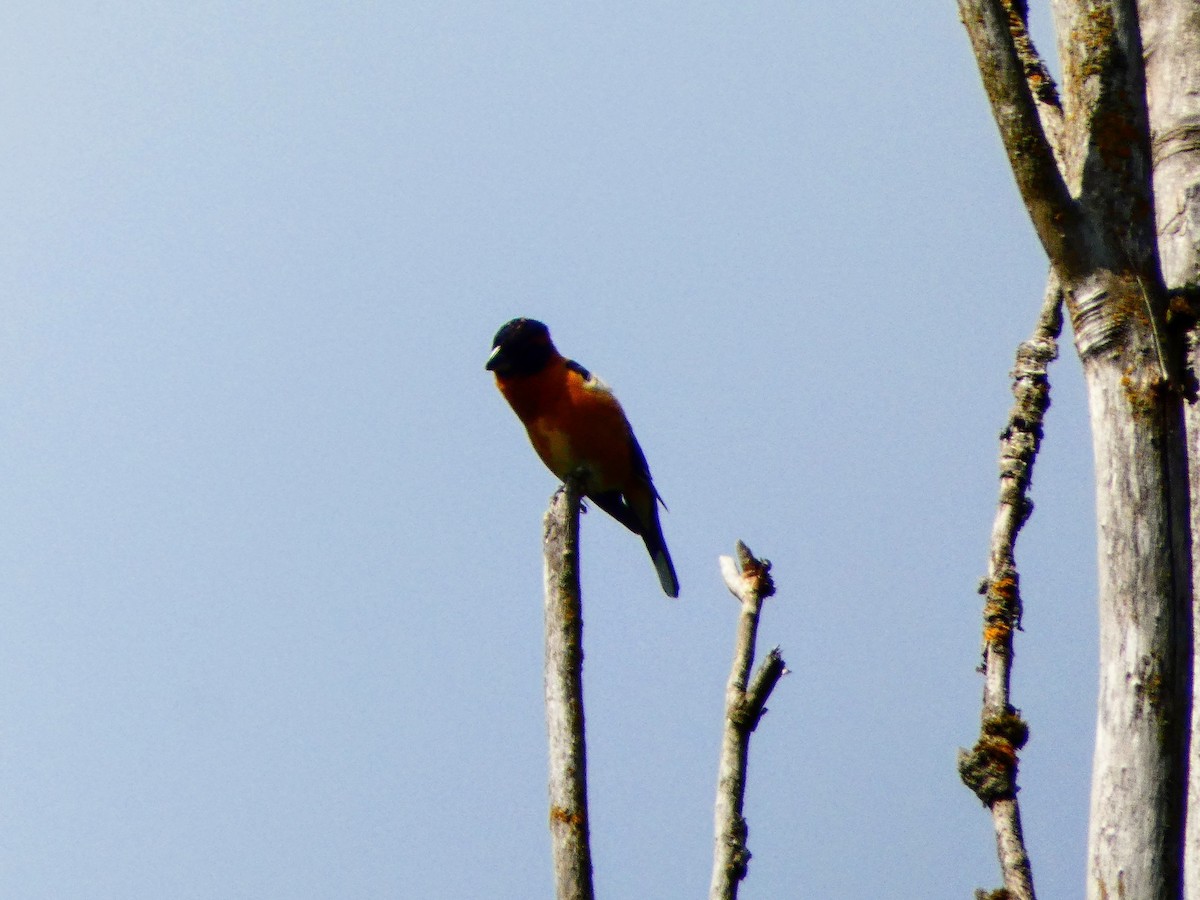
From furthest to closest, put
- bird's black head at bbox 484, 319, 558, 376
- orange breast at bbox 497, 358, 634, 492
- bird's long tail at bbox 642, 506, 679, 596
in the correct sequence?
bird's long tail at bbox 642, 506, 679, 596 < bird's black head at bbox 484, 319, 558, 376 < orange breast at bbox 497, 358, 634, 492

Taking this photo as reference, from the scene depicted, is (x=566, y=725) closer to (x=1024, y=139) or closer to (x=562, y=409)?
(x=1024, y=139)

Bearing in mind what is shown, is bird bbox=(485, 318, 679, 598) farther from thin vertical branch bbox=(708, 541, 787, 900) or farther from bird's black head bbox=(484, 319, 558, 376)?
thin vertical branch bbox=(708, 541, 787, 900)

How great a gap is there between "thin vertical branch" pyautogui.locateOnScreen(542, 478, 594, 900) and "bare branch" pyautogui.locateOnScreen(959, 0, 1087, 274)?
1.38 metres

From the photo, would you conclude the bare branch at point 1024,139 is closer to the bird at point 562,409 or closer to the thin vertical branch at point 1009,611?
the thin vertical branch at point 1009,611

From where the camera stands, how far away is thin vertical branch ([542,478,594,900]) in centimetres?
257

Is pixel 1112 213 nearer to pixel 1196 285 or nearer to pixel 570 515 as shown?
pixel 1196 285

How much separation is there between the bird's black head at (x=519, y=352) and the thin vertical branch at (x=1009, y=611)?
5.10m

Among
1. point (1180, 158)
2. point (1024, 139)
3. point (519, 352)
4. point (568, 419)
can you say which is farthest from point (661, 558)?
point (1024, 139)

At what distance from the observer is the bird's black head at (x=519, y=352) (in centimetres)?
855

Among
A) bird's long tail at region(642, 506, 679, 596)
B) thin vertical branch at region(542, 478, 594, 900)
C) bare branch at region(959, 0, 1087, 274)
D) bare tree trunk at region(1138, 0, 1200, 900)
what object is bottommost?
thin vertical branch at region(542, 478, 594, 900)

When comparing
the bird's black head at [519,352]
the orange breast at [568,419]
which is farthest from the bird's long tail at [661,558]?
the bird's black head at [519,352]

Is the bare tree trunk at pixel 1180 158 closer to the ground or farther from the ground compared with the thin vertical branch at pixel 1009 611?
farther from the ground

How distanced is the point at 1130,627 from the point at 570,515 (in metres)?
1.60

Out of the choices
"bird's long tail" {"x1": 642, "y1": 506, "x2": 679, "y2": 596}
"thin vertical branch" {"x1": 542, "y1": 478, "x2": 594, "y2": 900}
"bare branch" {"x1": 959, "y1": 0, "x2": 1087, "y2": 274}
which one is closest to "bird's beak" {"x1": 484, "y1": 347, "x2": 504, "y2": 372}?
"bird's long tail" {"x1": 642, "y1": 506, "x2": 679, "y2": 596}
